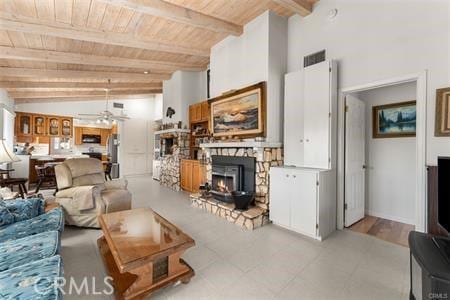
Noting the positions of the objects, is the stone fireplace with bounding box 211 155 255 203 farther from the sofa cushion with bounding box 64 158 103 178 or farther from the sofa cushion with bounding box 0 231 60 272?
the sofa cushion with bounding box 0 231 60 272

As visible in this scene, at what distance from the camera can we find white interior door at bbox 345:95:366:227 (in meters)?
3.21

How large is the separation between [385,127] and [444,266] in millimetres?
2907

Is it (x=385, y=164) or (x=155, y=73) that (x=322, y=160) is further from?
(x=155, y=73)

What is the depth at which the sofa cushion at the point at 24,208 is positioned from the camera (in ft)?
7.61

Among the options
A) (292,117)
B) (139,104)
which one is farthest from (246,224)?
(139,104)

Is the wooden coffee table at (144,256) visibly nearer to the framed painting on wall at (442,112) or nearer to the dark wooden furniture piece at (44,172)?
the framed painting on wall at (442,112)

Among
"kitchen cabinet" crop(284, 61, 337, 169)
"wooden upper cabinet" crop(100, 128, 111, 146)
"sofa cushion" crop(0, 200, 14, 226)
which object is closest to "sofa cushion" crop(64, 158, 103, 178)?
"sofa cushion" crop(0, 200, 14, 226)

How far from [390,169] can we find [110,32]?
5221mm

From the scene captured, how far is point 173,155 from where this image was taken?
21.3 feet

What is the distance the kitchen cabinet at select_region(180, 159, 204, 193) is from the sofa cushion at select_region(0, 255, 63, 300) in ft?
12.7

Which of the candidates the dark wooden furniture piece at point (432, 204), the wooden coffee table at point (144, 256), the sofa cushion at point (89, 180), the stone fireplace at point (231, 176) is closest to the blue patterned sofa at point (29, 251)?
the wooden coffee table at point (144, 256)

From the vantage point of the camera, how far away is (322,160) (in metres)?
3.10

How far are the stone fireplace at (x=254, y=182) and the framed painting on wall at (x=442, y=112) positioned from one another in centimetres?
191

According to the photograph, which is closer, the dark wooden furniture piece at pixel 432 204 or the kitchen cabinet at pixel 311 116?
the dark wooden furniture piece at pixel 432 204
